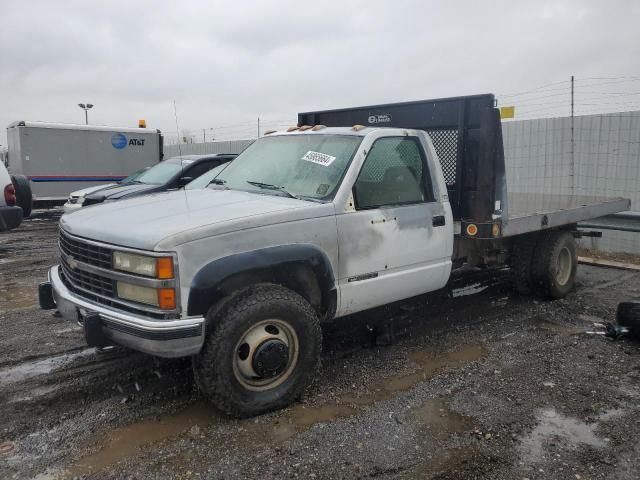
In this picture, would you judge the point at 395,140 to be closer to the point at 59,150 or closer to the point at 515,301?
the point at 515,301

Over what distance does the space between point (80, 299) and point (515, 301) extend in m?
4.86

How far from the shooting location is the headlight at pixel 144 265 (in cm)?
321

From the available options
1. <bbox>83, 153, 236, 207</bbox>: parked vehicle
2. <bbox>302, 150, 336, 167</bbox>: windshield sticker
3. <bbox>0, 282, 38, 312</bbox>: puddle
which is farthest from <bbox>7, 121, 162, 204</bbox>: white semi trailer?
<bbox>302, 150, 336, 167</bbox>: windshield sticker

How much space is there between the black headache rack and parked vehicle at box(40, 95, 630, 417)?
13 millimetres

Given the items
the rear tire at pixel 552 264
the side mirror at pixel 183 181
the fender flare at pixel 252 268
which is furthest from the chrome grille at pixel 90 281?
the side mirror at pixel 183 181

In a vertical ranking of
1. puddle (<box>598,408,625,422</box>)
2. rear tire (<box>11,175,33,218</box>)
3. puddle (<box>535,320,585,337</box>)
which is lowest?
puddle (<box>598,408,625,422</box>)

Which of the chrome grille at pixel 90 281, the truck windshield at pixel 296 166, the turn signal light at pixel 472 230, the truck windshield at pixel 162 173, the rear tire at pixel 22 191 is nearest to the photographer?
the chrome grille at pixel 90 281

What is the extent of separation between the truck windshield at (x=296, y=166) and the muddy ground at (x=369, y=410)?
4.98ft

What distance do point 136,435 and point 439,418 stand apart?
1.98 metres

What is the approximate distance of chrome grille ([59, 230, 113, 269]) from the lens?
3532mm

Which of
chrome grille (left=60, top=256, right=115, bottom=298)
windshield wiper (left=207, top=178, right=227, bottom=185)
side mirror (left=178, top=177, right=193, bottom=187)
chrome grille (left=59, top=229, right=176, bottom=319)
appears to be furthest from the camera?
side mirror (left=178, top=177, right=193, bottom=187)

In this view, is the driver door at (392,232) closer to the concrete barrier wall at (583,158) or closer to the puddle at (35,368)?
the puddle at (35,368)

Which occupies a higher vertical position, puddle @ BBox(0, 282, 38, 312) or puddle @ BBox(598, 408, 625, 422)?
puddle @ BBox(0, 282, 38, 312)

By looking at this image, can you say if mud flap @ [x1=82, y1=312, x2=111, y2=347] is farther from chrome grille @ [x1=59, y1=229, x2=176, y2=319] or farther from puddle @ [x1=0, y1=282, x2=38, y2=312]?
puddle @ [x1=0, y1=282, x2=38, y2=312]
